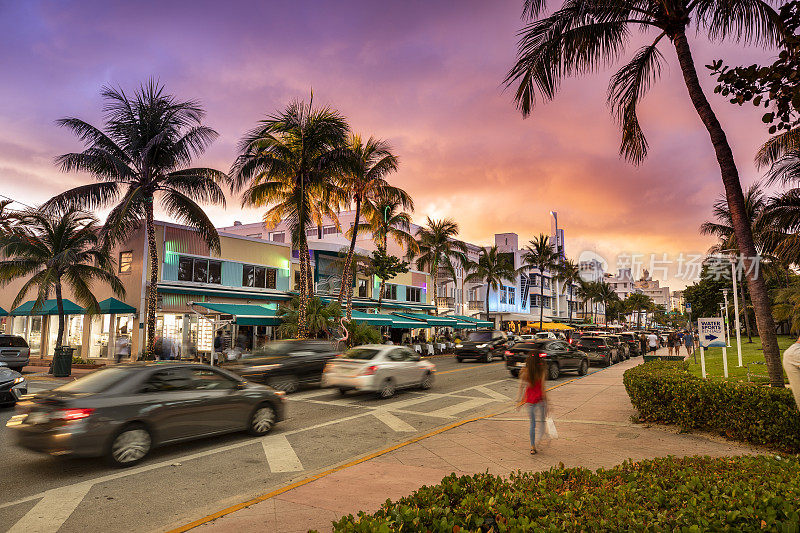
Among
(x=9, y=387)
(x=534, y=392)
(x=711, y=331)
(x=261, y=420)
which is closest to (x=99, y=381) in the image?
(x=261, y=420)

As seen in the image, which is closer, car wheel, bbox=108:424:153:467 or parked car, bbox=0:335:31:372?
car wheel, bbox=108:424:153:467

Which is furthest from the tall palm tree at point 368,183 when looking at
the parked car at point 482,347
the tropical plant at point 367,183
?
the parked car at point 482,347

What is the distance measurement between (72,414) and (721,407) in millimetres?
10193

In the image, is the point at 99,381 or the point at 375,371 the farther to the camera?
the point at 375,371

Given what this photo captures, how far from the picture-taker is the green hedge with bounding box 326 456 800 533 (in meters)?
2.79

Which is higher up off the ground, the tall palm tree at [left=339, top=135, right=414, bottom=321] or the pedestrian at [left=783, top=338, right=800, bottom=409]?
the tall palm tree at [left=339, top=135, right=414, bottom=321]

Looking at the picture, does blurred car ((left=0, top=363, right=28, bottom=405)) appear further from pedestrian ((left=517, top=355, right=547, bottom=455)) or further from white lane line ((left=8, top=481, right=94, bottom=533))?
pedestrian ((left=517, top=355, right=547, bottom=455))

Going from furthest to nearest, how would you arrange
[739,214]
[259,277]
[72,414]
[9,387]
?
[259,277]
[9,387]
[739,214]
[72,414]

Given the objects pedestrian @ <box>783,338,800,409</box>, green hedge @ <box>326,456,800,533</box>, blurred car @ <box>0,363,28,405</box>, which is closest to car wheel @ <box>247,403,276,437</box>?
green hedge @ <box>326,456,800,533</box>

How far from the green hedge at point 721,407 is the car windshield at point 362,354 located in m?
6.67

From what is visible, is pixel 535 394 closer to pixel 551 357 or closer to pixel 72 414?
pixel 72 414

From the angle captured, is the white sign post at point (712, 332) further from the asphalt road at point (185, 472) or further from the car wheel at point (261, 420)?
the car wheel at point (261, 420)

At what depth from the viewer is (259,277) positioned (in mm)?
29672

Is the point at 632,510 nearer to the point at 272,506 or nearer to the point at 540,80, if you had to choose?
the point at 272,506
